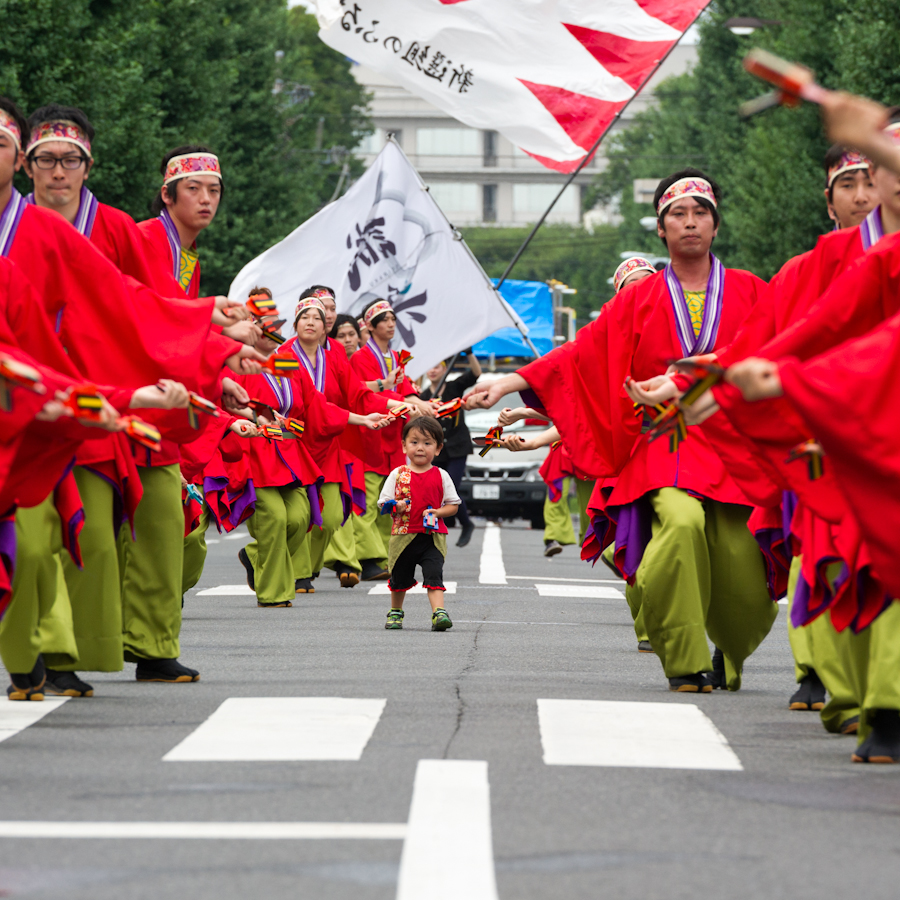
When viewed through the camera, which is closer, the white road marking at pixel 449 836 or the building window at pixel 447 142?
the white road marking at pixel 449 836

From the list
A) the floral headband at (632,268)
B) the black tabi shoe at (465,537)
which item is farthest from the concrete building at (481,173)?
the floral headband at (632,268)

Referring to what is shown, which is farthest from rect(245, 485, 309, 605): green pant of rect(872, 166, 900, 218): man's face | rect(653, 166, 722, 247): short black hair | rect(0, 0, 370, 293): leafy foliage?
rect(0, 0, 370, 293): leafy foliage

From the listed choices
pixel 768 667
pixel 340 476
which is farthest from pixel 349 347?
pixel 768 667

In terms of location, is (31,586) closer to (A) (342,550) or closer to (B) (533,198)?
(A) (342,550)

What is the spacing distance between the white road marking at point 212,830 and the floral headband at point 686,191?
4.07 meters

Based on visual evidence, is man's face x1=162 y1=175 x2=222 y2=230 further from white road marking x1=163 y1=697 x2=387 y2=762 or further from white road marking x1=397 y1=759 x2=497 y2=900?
white road marking x1=397 y1=759 x2=497 y2=900

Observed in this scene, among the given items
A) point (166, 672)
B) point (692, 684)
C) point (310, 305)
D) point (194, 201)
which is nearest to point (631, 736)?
point (692, 684)

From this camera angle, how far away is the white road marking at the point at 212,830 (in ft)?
14.7

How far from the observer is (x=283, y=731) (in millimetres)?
6082

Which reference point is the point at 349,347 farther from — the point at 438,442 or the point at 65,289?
the point at 65,289

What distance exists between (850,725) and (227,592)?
7.62 meters

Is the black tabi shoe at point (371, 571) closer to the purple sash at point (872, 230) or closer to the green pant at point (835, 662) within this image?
the green pant at point (835, 662)

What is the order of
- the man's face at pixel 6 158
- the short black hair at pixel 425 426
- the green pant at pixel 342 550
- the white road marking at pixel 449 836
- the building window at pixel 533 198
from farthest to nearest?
1. the building window at pixel 533 198
2. the green pant at pixel 342 550
3. the short black hair at pixel 425 426
4. the man's face at pixel 6 158
5. the white road marking at pixel 449 836

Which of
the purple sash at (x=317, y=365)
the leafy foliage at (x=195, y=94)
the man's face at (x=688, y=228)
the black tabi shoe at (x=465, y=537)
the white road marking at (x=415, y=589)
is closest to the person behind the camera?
the man's face at (x=688, y=228)
